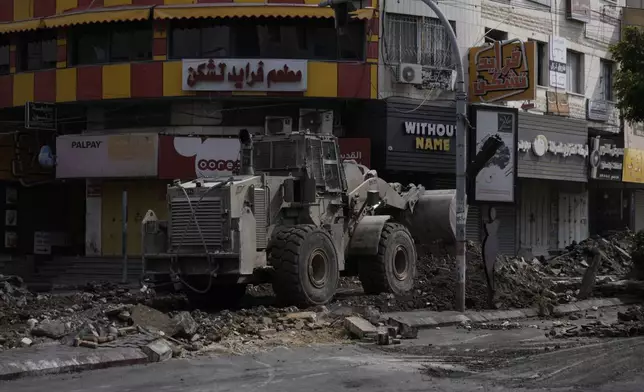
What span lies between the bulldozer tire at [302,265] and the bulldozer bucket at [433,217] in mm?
3924

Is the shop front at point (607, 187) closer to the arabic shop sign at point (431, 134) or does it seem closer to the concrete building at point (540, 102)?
the concrete building at point (540, 102)

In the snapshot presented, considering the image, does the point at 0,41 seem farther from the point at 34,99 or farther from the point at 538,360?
the point at 538,360

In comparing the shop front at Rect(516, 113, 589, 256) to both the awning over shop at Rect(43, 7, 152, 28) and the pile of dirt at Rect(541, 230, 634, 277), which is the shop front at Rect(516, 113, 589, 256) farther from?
the awning over shop at Rect(43, 7, 152, 28)

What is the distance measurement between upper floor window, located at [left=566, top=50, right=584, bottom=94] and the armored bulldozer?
670 inches

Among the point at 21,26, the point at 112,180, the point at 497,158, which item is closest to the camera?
the point at 497,158

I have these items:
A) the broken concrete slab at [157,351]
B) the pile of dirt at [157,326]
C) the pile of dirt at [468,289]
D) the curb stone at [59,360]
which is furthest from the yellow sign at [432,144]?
the curb stone at [59,360]

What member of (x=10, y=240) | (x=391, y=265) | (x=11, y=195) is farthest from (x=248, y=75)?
(x=10, y=240)

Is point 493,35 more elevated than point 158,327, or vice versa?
point 493,35

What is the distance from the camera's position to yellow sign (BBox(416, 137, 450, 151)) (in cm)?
2817

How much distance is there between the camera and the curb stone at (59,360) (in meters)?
10.6

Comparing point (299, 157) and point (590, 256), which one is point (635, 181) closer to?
point (590, 256)

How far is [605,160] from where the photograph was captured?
34906 millimetres

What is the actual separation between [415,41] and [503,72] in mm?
3070

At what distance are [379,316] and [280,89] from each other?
1338cm
